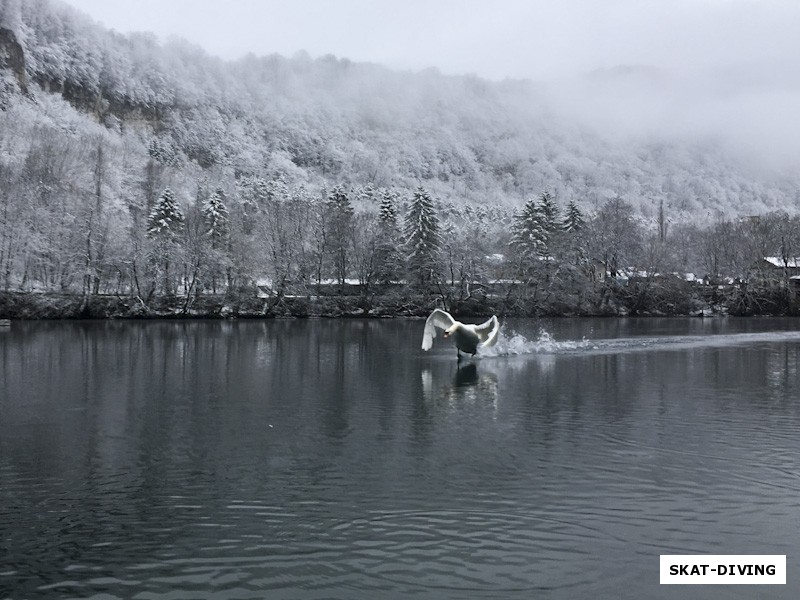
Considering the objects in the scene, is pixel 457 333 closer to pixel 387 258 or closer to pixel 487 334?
pixel 487 334

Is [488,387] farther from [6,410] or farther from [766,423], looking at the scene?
[6,410]

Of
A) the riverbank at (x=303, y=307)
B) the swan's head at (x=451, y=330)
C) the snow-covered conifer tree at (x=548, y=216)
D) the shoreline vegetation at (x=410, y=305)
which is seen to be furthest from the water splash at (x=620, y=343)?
the snow-covered conifer tree at (x=548, y=216)

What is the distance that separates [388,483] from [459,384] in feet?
47.9

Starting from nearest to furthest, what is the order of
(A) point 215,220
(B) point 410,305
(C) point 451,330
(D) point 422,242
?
(C) point 451,330, (A) point 215,220, (B) point 410,305, (D) point 422,242

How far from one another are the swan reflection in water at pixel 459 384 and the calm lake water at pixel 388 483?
0.23 metres

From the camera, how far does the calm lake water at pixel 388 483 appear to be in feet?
32.8

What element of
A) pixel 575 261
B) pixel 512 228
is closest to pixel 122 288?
pixel 512 228

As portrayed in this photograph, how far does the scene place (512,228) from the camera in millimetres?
95125

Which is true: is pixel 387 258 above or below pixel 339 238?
below

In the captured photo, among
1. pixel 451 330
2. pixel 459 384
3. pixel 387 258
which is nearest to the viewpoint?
pixel 459 384

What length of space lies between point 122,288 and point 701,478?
78.6 meters

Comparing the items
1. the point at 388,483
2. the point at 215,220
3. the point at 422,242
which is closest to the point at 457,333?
the point at 388,483

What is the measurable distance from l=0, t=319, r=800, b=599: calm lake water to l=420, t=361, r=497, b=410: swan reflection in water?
Answer: 233 millimetres

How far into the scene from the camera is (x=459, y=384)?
28.5 meters
